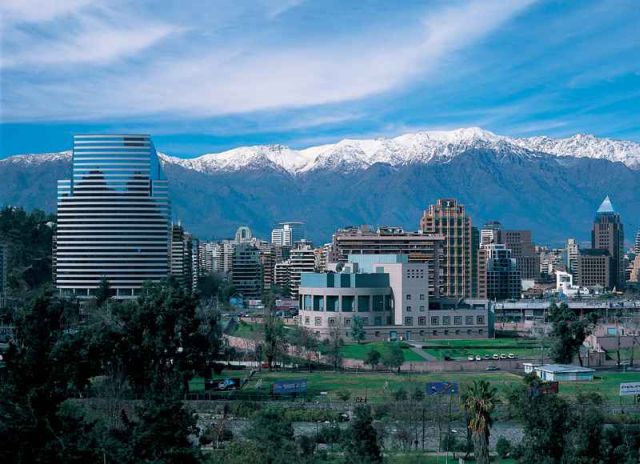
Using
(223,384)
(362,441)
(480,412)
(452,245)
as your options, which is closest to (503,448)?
(480,412)

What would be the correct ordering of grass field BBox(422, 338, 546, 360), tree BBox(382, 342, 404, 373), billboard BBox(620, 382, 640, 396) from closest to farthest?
1. billboard BBox(620, 382, 640, 396)
2. tree BBox(382, 342, 404, 373)
3. grass field BBox(422, 338, 546, 360)

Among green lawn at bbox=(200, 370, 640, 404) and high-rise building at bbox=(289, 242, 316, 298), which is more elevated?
high-rise building at bbox=(289, 242, 316, 298)

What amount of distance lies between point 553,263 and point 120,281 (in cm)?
10950

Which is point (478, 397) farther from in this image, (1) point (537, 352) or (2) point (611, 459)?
(1) point (537, 352)

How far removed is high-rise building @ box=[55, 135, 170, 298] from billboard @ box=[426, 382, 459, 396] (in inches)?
2200

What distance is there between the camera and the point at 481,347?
2731 inches

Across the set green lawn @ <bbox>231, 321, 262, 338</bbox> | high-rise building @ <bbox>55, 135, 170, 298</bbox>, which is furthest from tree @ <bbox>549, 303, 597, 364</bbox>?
high-rise building @ <bbox>55, 135, 170, 298</bbox>

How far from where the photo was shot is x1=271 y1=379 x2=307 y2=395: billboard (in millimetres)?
44000

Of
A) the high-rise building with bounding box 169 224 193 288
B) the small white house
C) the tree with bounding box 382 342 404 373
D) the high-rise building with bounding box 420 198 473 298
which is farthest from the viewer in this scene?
the high-rise building with bounding box 169 224 193 288

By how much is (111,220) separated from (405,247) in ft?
94.6

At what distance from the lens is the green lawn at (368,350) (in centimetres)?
6064

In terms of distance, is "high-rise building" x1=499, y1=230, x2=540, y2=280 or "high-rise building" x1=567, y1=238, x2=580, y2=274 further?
"high-rise building" x1=499, y1=230, x2=540, y2=280

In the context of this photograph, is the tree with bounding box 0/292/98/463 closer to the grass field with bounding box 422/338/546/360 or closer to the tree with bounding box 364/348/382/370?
the tree with bounding box 364/348/382/370

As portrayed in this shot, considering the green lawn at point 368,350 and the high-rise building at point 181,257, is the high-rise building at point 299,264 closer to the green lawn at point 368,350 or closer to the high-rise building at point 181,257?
the high-rise building at point 181,257
